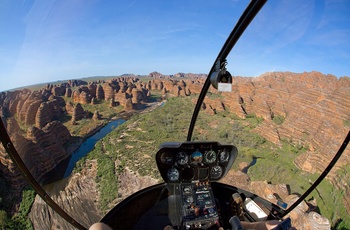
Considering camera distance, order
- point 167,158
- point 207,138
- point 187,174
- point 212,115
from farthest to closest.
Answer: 1. point 212,115
2. point 207,138
3. point 187,174
4. point 167,158

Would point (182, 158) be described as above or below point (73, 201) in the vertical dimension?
above

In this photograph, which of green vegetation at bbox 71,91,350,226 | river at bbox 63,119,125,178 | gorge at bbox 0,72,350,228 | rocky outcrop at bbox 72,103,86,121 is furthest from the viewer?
rocky outcrop at bbox 72,103,86,121

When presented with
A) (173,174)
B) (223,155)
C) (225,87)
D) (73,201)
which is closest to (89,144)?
(73,201)

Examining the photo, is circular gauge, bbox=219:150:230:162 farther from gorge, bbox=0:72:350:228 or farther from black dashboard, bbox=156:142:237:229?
gorge, bbox=0:72:350:228

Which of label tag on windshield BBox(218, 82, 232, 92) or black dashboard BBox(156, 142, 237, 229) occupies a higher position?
label tag on windshield BBox(218, 82, 232, 92)

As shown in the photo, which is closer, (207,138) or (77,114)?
(207,138)

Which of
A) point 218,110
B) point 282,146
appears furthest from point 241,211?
point 218,110

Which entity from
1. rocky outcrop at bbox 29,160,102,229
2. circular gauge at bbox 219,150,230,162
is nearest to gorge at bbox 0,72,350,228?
rocky outcrop at bbox 29,160,102,229

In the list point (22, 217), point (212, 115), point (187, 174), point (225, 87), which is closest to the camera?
point (225, 87)

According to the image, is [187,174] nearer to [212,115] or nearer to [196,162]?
[196,162]
